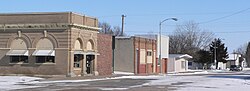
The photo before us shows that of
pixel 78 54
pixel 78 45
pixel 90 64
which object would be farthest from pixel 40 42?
pixel 90 64

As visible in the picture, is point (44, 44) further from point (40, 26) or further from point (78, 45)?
point (78, 45)

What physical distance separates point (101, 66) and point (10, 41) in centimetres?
1126

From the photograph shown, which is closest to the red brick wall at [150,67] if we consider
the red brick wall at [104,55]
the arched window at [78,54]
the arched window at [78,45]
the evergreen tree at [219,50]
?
the red brick wall at [104,55]

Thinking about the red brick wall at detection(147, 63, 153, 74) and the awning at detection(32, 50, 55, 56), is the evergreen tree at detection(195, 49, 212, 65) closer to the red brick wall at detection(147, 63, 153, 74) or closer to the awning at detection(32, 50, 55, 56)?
the red brick wall at detection(147, 63, 153, 74)

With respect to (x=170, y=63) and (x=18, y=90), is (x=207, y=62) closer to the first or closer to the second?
(x=170, y=63)

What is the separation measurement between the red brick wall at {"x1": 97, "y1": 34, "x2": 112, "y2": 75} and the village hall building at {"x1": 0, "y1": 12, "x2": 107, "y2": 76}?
17.7ft

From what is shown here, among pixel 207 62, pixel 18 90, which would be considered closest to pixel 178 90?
pixel 18 90

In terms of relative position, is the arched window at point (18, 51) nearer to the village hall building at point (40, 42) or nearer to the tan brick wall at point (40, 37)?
the village hall building at point (40, 42)

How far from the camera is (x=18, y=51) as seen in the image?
48.3m

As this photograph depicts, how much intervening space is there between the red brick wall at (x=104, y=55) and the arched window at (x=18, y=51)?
359 inches

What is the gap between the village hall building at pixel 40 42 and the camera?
4741 centimetres

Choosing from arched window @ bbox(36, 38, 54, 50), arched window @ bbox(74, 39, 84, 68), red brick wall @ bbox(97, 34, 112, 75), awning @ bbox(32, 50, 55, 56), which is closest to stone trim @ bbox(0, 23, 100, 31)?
arched window @ bbox(36, 38, 54, 50)

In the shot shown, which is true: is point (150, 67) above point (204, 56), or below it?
below

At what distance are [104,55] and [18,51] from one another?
37.0 feet
